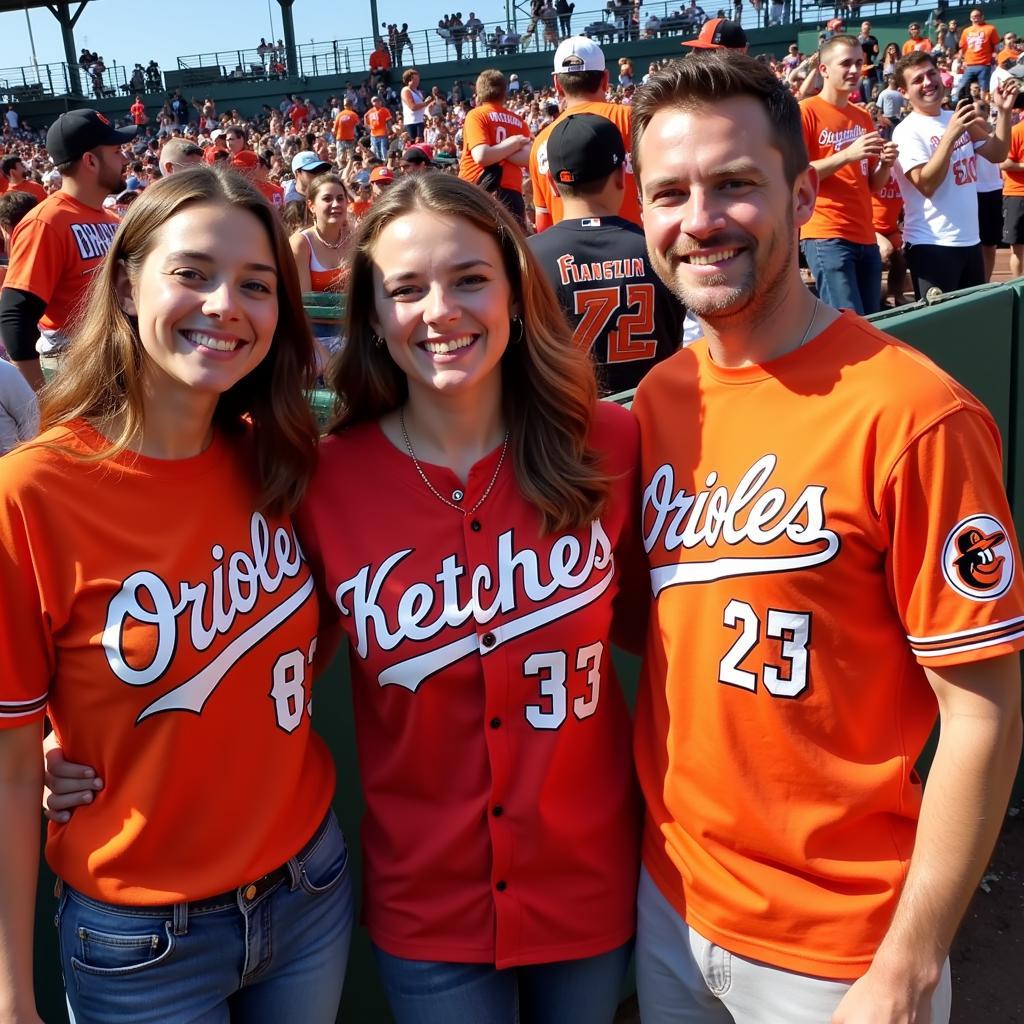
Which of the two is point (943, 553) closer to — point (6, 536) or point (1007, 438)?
point (6, 536)

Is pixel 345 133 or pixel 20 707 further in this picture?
pixel 345 133

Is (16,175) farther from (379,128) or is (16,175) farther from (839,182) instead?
(379,128)

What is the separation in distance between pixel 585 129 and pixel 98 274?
2596 millimetres

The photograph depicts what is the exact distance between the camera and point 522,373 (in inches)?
85.0

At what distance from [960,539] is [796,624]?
0.29 m

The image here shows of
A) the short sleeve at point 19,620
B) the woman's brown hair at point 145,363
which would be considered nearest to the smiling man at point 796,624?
the woman's brown hair at point 145,363

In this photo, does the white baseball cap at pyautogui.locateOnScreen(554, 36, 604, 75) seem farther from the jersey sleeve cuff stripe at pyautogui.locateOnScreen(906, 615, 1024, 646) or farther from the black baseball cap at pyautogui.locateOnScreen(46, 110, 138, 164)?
the jersey sleeve cuff stripe at pyautogui.locateOnScreen(906, 615, 1024, 646)

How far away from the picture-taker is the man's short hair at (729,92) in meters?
1.79

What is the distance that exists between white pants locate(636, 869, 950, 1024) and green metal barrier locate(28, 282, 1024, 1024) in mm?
755

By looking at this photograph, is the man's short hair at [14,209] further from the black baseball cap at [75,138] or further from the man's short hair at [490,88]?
the man's short hair at [490,88]

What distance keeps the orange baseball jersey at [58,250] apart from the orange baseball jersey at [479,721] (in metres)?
3.93

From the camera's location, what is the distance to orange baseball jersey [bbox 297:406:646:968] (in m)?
1.86

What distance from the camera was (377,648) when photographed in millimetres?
1868

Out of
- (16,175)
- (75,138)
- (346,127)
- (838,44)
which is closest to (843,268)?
(838,44)
